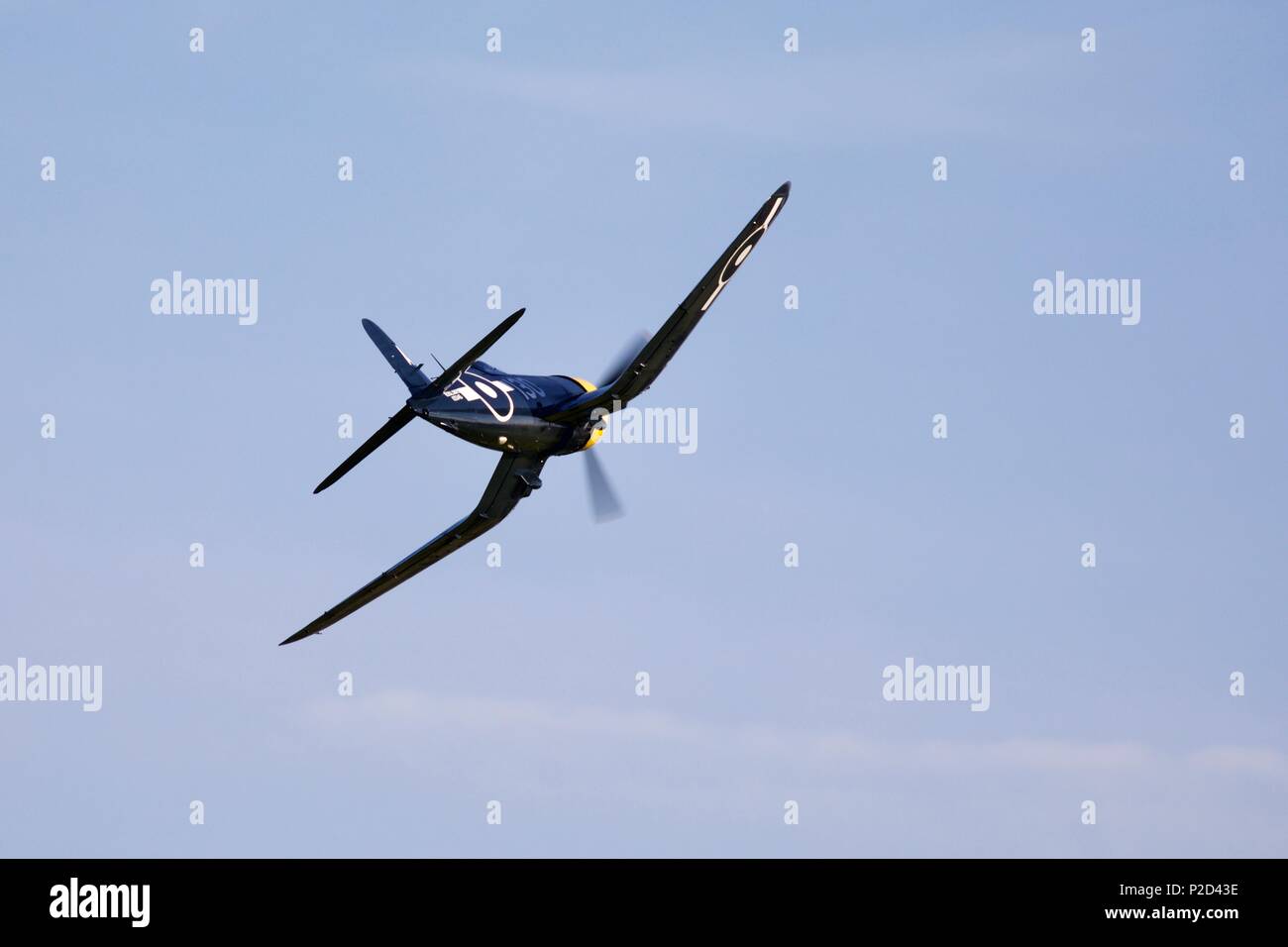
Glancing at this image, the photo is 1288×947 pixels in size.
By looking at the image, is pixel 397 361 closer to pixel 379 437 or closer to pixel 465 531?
pixel 379 437

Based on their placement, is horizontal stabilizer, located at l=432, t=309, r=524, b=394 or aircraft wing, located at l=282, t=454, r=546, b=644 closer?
horizontal stabilizer, located at l=432, t=309, r=524, b=394

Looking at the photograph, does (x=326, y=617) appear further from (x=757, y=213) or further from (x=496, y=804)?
(x=757, y=213)

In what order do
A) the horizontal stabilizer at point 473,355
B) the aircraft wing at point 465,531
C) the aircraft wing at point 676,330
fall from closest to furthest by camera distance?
the horizontal stabilizer at point 473,355 → the aircraft wing at point 676,330 → the aircraft wing at point 465,531

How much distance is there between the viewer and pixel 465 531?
7900 centimetres

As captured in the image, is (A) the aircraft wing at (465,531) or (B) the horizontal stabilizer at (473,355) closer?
(B) the horizontal stabilizer at (473,355)

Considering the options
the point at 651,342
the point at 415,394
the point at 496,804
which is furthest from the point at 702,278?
the point at 496,804

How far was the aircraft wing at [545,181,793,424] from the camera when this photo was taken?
238 feet

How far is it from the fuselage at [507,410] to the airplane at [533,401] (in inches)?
1.1

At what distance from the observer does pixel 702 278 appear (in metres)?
72.6

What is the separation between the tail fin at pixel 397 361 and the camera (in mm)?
70062

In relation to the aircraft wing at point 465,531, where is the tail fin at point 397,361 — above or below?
above

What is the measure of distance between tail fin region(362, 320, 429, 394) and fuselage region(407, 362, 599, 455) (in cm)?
48

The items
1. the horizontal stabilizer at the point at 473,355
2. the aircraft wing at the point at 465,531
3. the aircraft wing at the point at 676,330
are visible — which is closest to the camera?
the horizontal stabilizer at the point at 473,355

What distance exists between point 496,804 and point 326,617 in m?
9.49
